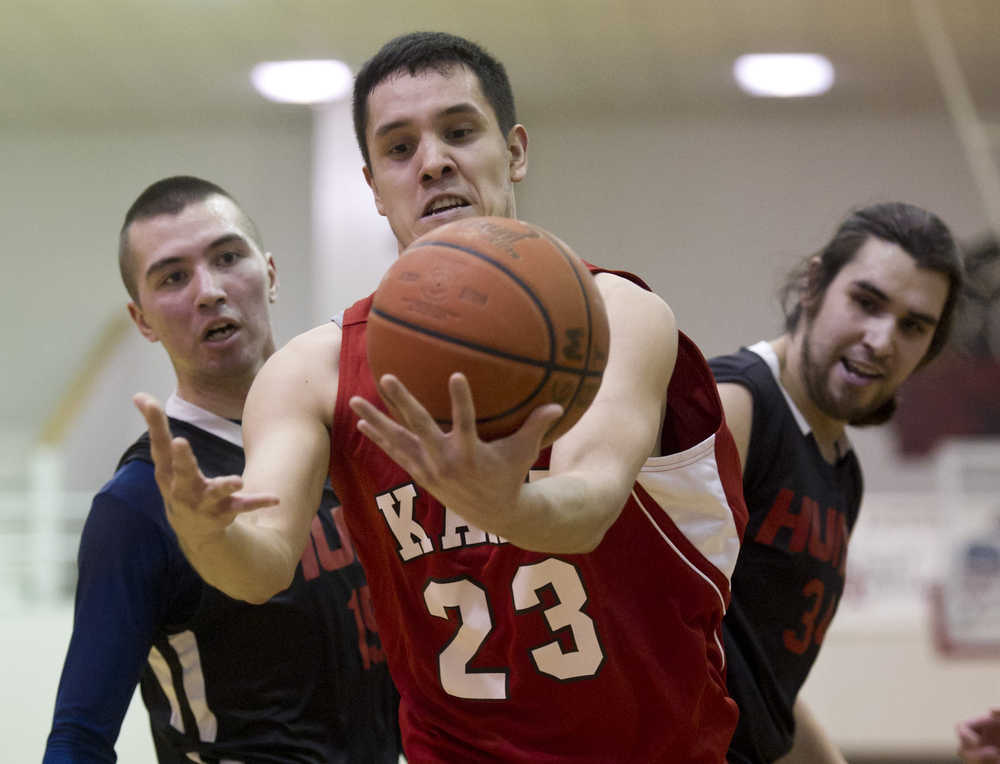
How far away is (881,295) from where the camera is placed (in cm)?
319

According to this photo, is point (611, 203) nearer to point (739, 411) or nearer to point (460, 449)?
point (739, 411)

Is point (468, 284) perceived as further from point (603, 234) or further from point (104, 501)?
point (603, 234)

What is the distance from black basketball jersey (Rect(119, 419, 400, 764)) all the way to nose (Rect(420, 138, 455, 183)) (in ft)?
3.76

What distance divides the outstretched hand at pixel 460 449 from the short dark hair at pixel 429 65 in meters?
0.85

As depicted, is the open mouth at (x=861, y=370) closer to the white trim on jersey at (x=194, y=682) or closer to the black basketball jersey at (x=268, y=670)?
the black basketball jersey at (x=268, y=670)

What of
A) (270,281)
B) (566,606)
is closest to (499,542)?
(566,606)

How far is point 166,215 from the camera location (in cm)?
296

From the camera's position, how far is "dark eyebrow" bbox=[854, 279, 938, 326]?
319 cm

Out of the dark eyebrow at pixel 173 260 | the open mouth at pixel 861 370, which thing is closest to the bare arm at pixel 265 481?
the dark eyebrow at pixel 173 260

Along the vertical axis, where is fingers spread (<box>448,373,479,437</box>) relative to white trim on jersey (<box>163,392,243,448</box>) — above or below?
below

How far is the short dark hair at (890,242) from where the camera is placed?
324cm

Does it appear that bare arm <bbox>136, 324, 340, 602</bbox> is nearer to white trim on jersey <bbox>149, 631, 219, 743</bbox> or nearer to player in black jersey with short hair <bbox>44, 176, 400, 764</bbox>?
player in black jersey with short hair <bbox>44, 176, 400, 764</bbox>

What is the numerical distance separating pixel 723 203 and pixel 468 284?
9246mm

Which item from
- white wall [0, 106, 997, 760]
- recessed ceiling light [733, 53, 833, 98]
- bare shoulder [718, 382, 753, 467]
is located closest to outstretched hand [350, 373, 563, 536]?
bare shoulder [718, 382, 753, 467]
